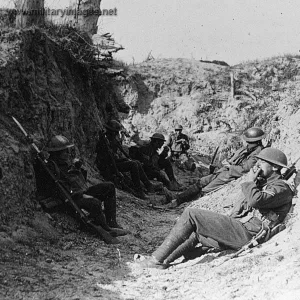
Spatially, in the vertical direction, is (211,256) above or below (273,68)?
below

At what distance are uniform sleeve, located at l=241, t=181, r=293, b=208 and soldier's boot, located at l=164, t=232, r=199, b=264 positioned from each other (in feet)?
2.68

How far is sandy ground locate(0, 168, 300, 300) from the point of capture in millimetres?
4199

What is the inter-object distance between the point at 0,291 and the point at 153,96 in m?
19.2

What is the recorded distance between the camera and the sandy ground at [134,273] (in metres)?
4.20

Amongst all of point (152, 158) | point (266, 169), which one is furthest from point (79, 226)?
point (152, 158)

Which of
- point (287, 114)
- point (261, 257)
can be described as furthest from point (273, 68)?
point (261, 257)

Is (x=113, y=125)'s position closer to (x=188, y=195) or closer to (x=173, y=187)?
(x=188, y=195)

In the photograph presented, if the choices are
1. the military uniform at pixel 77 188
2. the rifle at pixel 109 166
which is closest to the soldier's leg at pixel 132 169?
the rifle at pixel 109 166

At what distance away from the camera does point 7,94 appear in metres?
7.23

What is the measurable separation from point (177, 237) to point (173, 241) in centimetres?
7

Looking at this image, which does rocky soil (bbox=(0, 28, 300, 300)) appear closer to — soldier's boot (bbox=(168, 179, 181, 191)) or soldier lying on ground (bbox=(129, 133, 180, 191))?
soldier lying on ground (bbox=(129, 133, 180, 191))

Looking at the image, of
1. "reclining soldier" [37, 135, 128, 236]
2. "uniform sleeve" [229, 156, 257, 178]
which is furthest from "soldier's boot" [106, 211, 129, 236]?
"uniform sleeve" [229, 156, 257, 178]

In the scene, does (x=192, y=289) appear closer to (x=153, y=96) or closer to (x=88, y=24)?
(x=88, y=24)

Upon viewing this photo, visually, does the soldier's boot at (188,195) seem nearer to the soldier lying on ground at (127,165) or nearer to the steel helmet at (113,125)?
the soldier lying on ground at (127,165)
